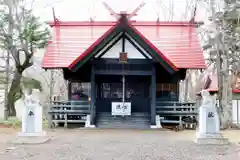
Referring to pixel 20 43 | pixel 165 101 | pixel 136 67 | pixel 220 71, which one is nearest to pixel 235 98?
pixel 220 71

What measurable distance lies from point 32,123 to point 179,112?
7875mm

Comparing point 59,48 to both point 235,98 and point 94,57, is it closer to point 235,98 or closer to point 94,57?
point 94,57

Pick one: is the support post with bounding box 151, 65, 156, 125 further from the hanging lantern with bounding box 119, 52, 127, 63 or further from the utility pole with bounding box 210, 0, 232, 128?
the utility pole with bounding box 210, 0, 232, 128

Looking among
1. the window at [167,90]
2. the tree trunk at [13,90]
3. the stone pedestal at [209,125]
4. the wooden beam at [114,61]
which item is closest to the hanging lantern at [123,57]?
the wooden beam at [114,61]

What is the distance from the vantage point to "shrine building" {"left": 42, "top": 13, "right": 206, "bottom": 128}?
17469 mm

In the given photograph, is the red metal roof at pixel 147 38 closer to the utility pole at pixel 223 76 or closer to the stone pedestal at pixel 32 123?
the utility pole at pixel 223 76

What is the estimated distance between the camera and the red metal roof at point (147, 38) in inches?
750

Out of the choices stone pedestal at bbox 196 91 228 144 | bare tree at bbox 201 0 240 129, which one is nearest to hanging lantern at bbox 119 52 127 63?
bare tree at bbox 201 0 240 129

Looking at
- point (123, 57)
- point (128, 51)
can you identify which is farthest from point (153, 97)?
point (128, 51)

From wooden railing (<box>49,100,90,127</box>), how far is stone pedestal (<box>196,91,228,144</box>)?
737 centimetres

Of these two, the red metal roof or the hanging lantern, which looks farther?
the red metal roof

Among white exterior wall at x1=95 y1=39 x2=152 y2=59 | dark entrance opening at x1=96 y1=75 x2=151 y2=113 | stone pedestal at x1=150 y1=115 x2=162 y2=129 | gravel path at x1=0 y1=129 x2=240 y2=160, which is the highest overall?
white exterior wall at x1=95 y1=39 x2=152 y2=59

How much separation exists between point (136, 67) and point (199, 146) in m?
7.60

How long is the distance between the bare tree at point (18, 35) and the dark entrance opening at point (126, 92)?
3.88 meters
